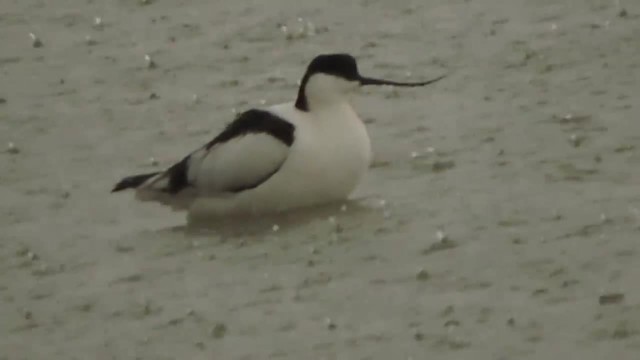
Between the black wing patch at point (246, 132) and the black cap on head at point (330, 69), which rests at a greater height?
the black cap on head at point (330, 69)

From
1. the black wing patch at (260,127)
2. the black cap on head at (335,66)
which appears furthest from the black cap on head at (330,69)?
the black wing patch at (260,127)

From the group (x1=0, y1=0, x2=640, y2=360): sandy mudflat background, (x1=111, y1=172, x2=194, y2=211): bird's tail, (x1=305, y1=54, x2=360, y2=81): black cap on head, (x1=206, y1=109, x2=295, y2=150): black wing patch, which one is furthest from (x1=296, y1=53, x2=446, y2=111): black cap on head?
(x1=111, y1=172, x2=194, y2=211): bird's tail

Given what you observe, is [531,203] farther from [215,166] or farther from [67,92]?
[67,92]

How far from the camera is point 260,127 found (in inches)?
355

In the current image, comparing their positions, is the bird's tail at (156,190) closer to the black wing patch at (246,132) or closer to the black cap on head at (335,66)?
the black wing patch at (246,132)

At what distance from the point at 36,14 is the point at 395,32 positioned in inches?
117

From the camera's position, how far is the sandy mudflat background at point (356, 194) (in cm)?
710

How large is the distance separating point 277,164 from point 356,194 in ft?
1.67

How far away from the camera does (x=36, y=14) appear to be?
46.4 feet

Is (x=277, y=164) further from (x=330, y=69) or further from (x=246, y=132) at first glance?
(x=330, y=69)

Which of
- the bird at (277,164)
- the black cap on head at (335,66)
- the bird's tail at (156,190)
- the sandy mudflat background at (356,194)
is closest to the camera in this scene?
the sandy mudflat background at (356,194)

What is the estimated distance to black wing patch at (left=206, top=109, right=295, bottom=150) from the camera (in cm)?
898

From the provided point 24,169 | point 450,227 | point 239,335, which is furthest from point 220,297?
point 24,169

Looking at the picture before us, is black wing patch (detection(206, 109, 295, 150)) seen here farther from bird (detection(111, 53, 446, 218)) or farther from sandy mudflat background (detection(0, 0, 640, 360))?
sandy mudflat background (detection(0, 0, 640, 360))
